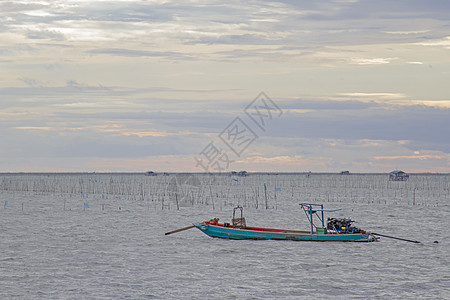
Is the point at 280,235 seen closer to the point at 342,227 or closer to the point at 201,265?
the point at 342,227

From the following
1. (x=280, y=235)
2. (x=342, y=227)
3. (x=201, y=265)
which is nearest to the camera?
(x=201, y=265)

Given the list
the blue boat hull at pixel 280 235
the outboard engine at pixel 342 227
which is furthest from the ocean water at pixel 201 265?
the outboard engine at pixel 342 227

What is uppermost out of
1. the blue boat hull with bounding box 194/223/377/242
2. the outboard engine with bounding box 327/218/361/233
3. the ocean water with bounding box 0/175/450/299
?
the outboard engine with bounding box 327/218/361/233

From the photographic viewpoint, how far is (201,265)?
3556cm

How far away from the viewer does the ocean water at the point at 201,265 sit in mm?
28641

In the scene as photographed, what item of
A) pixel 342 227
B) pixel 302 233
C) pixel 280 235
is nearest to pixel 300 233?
pixel 302 233

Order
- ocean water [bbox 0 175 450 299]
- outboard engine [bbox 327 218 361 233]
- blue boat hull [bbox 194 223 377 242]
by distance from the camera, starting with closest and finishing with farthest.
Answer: ocean water [bbox 0 175 450 299] < blue boat hull [bbox 194 223 377 242] < outboard engine [bbox 327 218 361 233]

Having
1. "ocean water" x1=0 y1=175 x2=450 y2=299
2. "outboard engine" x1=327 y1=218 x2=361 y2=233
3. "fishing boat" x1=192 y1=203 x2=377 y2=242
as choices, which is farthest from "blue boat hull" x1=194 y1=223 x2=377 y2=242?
"outboard engine" x1=327 y1=218 x2=361 y2=233

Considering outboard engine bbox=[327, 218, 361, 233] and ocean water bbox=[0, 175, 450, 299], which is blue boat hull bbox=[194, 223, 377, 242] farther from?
outboard engine bbox=[327, 218, 361, 233]

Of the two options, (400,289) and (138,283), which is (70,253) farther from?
(400,289)

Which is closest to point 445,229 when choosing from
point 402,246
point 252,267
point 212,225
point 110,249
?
point 402,246

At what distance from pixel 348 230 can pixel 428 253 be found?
718 centimetres

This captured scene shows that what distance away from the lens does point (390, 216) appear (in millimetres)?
70625

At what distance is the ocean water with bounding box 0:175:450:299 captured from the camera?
Result: 2864 centimetres
